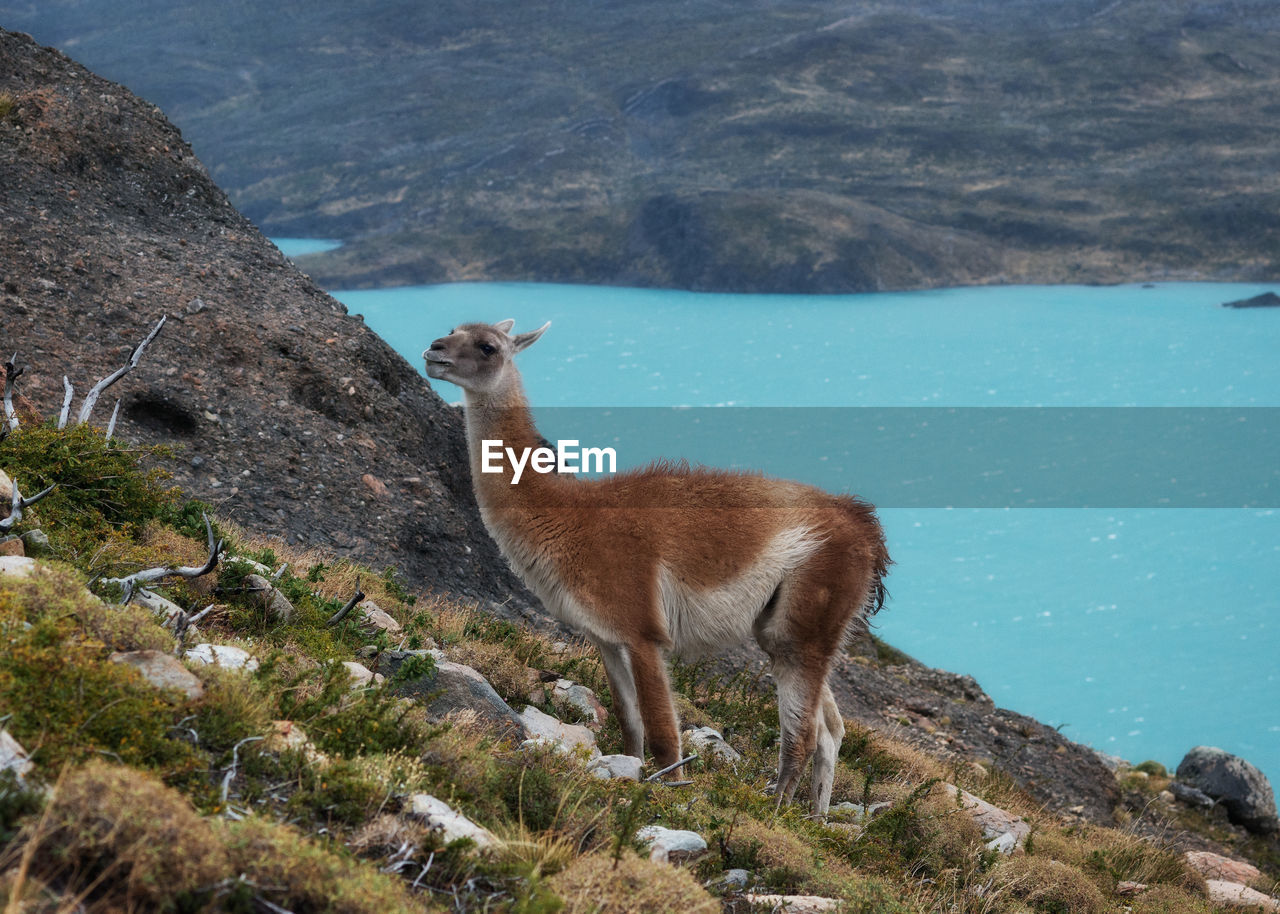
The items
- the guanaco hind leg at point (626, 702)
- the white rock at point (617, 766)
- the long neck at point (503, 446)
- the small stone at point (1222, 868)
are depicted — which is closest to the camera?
the white rock at point (617, 766)

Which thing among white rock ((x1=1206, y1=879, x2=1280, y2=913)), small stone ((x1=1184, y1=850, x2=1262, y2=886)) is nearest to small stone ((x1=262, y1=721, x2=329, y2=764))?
white rock ((x1=1206, y1=879, x2=1280, y2=913))

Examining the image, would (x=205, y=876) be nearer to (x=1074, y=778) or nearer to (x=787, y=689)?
(x=787, y=689)

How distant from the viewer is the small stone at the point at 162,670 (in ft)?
13.5

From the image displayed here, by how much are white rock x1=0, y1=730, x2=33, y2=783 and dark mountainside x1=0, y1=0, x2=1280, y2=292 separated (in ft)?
213

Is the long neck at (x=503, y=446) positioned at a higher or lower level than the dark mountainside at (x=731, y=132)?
lower

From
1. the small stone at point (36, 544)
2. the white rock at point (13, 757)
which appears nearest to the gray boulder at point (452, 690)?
the small stone at point (36, 544)

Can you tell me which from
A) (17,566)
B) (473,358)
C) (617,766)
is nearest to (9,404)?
(17,566)

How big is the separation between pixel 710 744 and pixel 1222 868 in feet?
19.2

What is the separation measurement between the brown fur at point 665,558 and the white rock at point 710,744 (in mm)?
841

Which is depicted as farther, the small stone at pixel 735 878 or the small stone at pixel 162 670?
the small stone at pixel 735 878

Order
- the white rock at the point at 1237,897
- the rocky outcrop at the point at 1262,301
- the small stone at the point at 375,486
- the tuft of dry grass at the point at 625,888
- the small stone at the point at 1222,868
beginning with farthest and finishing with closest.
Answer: the rocky outcrop at the point at 1262,301 → the small stone at the point at 375,486 → the small stone at the point at 1222,868 → the white rock at the point at 1237,897 → the tuft of dry grass at the point at 625,888

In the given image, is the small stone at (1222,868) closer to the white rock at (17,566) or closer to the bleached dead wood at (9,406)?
the white rock at (17,566)

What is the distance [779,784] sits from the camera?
22.3 ft

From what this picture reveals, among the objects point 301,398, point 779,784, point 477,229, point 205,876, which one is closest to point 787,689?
point 779,784
